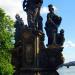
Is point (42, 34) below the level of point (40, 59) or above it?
above

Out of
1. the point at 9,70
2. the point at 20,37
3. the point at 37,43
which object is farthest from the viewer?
the point at 9,70

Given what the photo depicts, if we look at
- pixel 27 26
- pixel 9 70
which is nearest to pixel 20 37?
pixel 27 26

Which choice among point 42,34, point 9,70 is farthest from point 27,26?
point 9,70

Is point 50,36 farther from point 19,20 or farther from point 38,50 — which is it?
point 19,20

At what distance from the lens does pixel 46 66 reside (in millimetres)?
19406

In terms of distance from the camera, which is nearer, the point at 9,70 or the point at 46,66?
the point at 46,66

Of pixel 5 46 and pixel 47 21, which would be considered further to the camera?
pixel 5 46

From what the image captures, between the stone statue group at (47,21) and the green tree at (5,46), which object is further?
the green tree at (5,46)

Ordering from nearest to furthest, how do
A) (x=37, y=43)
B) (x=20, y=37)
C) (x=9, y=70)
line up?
(x=37, y=43), (x=20, y=37), (x=9, y=70)

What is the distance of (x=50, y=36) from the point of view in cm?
1947

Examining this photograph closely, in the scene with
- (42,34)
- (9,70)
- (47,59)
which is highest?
(42,34)

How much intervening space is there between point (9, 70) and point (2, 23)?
5.35 metres

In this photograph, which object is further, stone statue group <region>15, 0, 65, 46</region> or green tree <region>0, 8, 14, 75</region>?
green tree <region>0, 8, 14, 75</region>

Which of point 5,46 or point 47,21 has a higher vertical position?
point 47,21
